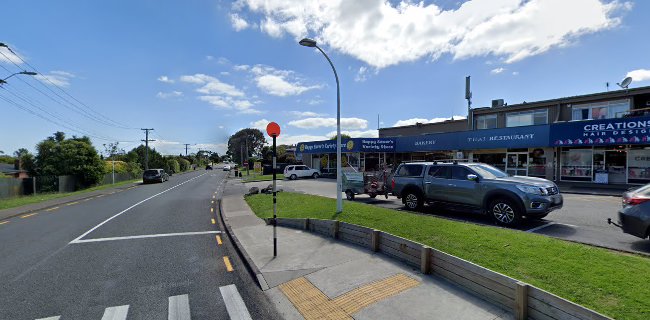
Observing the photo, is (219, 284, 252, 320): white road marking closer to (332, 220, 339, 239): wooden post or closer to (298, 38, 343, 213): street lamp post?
(332, 220, 339, 239): wooden post

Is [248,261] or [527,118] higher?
[527,118]

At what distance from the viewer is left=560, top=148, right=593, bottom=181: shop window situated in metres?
19.7

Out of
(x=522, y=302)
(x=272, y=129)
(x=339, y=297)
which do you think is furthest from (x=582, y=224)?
(x=272, y=129)

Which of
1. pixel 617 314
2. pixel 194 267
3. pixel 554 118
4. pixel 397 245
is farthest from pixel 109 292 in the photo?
pixel 554 118

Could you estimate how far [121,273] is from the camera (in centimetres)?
594

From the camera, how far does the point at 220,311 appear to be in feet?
14.7

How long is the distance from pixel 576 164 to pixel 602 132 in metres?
2.90

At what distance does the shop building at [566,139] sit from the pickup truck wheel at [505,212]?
14776mm

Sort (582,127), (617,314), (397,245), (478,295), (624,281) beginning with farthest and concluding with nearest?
(582,127) < (397,245) < (478,295) < (624,281) < (617,314)

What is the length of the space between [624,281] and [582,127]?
1917cm

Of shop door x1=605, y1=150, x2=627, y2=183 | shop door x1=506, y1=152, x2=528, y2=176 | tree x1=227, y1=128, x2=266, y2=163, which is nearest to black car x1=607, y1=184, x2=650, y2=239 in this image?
shop door x1=605, y1=150, x2=627, y2=183

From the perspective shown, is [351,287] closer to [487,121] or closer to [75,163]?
[487,121]

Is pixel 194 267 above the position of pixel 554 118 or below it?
below

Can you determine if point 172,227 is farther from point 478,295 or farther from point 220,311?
point 478,295
